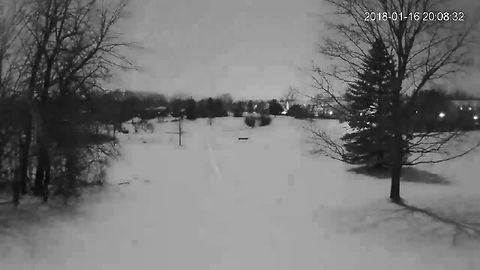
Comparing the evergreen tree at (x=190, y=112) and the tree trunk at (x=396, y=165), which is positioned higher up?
the evergreen tree at (x=190, y=112)

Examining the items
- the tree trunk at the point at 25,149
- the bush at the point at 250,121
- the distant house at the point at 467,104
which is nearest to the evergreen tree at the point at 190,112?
the bush at the point at 250,121

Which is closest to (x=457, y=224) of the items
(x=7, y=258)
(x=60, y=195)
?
(x=7, y=258)

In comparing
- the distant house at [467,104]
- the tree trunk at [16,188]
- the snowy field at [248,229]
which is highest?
the distant house at [467,104]

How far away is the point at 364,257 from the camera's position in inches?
Answer: 249

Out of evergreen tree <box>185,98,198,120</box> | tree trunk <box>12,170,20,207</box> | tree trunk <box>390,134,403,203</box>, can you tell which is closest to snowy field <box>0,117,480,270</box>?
tree trunk <box>390,134,403,203</box>

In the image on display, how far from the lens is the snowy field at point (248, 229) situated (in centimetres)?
623

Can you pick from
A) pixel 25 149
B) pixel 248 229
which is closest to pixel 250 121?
pixel 25 149

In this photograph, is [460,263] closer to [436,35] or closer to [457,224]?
[457,224]

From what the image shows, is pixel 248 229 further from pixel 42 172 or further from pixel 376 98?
pixel 42 172

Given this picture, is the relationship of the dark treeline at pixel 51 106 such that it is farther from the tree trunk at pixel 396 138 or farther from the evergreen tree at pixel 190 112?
the evergreen tree at pixel 190 112

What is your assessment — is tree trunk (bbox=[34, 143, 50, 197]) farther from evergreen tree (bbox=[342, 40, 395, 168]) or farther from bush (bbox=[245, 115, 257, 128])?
bush (bbox=[245, 115, 257, 128])

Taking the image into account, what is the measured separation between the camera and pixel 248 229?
8.10 m

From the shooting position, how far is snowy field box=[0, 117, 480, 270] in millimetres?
6230

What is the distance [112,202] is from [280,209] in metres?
4.65
